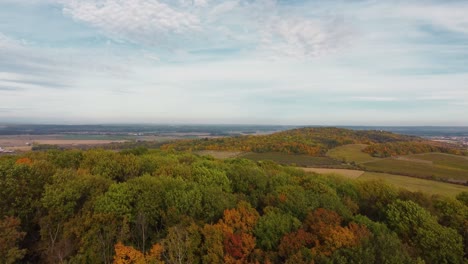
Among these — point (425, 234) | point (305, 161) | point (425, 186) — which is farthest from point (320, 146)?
point (425, 234)

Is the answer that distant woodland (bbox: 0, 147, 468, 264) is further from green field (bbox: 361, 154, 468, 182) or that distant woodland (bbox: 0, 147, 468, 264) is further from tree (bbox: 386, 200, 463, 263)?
green field (bbox: 361, 154, 468, 182)

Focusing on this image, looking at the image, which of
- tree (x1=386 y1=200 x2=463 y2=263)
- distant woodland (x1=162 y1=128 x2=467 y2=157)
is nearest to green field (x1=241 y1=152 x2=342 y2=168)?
distant woodland (x1=162 y1=128 x2=467 y2=157)

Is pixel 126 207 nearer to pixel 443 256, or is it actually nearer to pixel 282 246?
pixel 282 246

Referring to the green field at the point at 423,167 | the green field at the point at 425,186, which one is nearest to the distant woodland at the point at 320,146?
the green field at the point at 423,167

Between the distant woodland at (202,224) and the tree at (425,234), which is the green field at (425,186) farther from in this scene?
the tree at (425,234)

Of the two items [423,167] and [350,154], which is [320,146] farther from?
[423,167]

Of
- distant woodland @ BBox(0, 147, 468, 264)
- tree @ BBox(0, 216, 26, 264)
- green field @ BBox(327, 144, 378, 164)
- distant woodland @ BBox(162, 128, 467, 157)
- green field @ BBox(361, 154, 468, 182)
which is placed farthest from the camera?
distant woodland @ BBox(162, 128, 467, 157)
